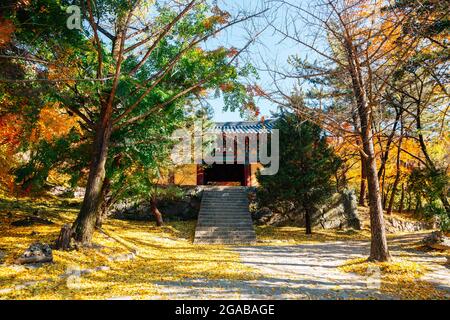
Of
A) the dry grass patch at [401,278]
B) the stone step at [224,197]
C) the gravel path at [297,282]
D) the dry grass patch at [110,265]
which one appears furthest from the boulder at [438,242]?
the stone step at [224,197]

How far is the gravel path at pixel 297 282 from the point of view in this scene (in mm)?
5324

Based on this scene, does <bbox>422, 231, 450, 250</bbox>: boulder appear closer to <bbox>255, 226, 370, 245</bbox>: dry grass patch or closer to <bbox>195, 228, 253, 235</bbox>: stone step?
<bbox>255, 226, 370, 245</bbox>: dry grass patch

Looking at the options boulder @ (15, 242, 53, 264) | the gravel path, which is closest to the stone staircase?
the gravel path

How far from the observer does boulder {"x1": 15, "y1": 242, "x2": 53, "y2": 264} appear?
6.40 m

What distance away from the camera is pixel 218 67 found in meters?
8.79

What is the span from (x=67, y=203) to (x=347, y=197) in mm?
15777

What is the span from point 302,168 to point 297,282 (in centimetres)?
857

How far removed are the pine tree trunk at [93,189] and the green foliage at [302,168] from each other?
8.30 meters

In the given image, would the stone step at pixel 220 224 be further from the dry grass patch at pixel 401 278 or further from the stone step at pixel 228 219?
the dry grass patch at pixel 401 278

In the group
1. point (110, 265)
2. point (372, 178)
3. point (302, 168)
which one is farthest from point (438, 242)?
point (110, 265)

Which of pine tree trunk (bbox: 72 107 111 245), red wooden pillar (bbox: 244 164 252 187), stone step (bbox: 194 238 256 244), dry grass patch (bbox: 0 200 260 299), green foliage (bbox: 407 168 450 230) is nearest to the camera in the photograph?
dry grass patch (bbox: 0 200 260 299)

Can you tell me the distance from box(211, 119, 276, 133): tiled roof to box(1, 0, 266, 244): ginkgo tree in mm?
10734
